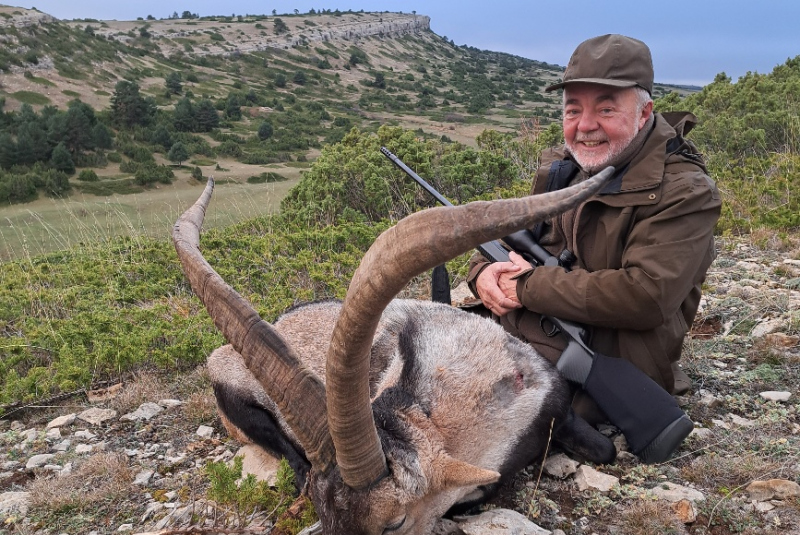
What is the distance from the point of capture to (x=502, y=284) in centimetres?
408

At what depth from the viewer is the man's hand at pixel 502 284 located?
13.2 ft

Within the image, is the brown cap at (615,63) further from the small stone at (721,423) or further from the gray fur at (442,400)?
the small stone at (721,423)

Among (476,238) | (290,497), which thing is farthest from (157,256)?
(476,238)

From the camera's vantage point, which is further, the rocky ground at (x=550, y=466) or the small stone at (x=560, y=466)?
the small stone at (x=560, y=466)

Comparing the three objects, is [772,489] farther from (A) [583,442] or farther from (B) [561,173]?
(B) [561,173]

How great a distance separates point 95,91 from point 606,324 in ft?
181

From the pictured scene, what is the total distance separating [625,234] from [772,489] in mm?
1579

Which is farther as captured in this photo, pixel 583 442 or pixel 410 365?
pixel 583 442

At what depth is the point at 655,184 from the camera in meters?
3.46

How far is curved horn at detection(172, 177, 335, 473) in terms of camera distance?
2.68 metres

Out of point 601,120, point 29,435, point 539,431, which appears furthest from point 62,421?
point 601,120

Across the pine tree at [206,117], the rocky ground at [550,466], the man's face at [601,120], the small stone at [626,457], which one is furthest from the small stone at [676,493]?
the pine tree at [206,117]

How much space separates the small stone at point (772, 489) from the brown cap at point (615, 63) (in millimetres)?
2319

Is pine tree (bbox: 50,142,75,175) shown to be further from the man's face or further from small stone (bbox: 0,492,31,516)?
the man's face
